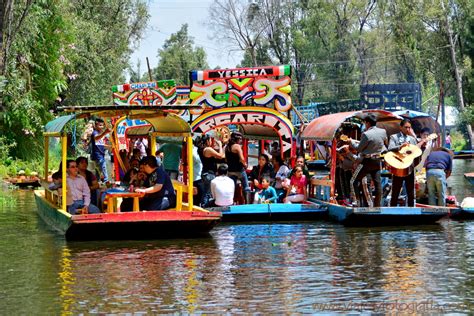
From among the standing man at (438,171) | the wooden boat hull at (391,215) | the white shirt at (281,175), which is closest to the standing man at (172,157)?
the white shirt at (281,175)

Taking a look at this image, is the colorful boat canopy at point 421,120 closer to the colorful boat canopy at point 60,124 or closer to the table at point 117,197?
the colorful boat canopy at point 60,124

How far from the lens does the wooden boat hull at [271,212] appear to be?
18.2 metres

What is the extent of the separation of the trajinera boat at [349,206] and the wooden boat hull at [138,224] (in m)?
2.92

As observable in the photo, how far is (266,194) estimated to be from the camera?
762 inches

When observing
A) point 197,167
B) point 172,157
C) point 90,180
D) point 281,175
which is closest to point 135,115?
point 90,180

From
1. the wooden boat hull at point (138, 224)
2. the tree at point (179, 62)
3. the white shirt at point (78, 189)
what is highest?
the tree at point (179, 62)

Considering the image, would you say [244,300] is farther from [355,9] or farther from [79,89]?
[355,9]

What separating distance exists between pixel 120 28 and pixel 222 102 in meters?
31.3

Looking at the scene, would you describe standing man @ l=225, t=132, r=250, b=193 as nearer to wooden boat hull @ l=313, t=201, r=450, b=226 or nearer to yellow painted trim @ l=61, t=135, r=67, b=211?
wooden boat hull @ l=313, t=201, r=450, b=226

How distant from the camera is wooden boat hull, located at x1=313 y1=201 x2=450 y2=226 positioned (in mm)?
17203

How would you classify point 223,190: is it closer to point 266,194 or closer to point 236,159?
point 236,159

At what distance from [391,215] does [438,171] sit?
1527mm

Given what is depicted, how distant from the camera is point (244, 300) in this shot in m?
11.1

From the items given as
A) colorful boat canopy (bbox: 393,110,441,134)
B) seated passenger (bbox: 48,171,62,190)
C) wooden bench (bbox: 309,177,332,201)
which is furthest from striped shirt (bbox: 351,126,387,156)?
colorful boat canopy (bbox: 393,110,441,134)
